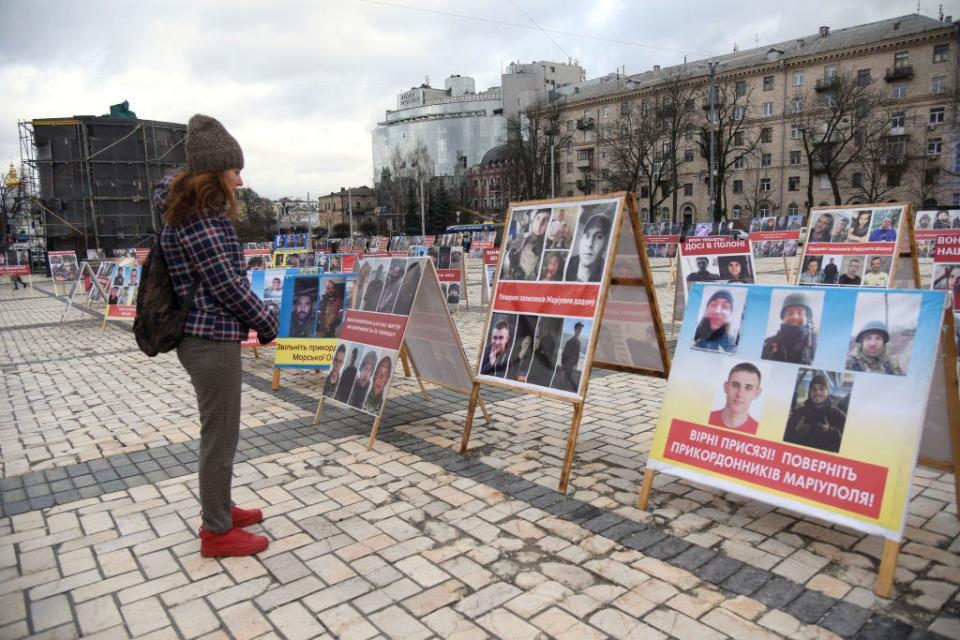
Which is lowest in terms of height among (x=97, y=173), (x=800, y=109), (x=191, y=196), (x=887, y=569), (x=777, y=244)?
(x=887, y=569)

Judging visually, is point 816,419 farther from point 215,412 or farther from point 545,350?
point 215,412

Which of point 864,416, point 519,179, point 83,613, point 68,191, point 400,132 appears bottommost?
point 83,613

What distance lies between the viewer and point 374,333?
559 centimetres

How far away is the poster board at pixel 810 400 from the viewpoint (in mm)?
3029

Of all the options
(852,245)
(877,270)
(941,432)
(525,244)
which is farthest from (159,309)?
(852,245)

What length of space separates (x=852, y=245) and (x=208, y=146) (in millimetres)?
7772

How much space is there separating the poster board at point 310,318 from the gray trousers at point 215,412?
3986 mm

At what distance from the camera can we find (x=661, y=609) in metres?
2.89

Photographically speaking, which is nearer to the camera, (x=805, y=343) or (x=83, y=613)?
(x=83, y=613)

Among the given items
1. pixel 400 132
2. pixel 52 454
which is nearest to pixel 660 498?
pixel 52 454

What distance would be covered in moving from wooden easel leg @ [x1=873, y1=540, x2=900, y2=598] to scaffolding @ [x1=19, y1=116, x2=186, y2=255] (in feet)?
112

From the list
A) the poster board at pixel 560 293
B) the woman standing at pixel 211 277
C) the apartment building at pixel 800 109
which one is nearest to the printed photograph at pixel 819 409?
the poster board at pixel 560 293

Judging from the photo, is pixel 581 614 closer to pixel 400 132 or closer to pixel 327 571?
pixel 327 571

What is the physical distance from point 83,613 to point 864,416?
393cm
